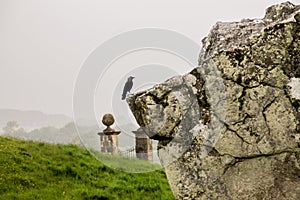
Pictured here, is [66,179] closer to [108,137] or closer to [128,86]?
[128,86]

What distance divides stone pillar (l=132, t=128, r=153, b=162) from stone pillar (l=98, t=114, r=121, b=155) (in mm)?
891

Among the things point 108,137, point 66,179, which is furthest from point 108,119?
point 66,179

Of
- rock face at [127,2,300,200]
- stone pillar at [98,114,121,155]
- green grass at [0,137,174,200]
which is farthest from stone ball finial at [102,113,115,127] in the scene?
rock face at [127,2,300,200]

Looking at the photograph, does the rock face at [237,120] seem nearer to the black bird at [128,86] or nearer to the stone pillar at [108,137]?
the black bird at [128,86]

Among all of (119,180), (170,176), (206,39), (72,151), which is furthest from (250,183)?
(72,151)

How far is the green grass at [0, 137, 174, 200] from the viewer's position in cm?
915

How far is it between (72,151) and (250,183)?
9542 mm

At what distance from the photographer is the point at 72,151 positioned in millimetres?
13367

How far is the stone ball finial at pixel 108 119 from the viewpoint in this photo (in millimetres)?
17486

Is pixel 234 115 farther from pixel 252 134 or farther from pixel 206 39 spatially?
pixel 206 39

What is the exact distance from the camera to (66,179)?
1045 cm

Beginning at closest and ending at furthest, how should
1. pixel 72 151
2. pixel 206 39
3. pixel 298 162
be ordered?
1. pixel 298 162
2. pixel 206 39
3. pixel 72 151

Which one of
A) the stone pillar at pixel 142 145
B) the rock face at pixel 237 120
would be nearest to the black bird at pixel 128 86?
the rock face at pixel 237 120

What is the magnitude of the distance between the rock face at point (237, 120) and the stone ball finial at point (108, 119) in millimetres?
12880
